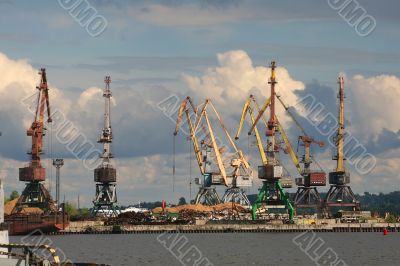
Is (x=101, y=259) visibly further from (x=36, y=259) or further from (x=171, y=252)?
(x=36, y=259)

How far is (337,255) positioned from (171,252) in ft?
79.5

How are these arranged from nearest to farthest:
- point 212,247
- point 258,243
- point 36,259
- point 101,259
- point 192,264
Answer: point 36,259
point 192,264
point 101,259
point 212,247
point 258,243

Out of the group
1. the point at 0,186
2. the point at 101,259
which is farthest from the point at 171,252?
the point at 0,186

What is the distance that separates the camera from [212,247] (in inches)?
6422

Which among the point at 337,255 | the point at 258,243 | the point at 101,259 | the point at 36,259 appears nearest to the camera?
the point at 36,259

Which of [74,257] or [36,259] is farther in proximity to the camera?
[74,257]

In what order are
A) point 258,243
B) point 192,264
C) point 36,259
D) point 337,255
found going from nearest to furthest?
1. point 36,259
2. point 192,264
3. point 337,255
4. point 258,243

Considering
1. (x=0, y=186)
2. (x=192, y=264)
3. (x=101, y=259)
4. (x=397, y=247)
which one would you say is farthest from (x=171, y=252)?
(x=0, y=186)

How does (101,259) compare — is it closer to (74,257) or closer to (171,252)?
(74,257)

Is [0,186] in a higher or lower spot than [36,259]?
higher

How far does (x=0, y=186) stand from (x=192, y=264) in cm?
5821

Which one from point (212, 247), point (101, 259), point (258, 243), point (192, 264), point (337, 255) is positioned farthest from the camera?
point (258, 243)

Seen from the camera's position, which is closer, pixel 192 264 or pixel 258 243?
pixel 192 264

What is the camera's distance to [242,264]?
123m
